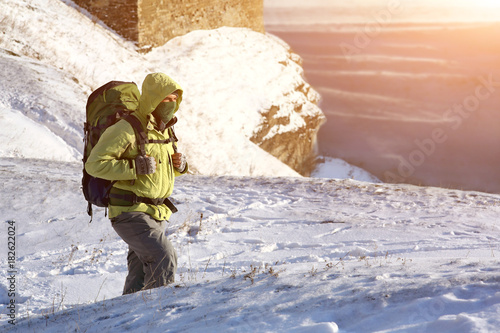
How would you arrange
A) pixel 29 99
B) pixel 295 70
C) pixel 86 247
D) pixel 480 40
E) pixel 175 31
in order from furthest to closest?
pixel 480 40 → pixel 295 70 → pixel 175 31 → pixel 29 99 → pixel 86 247

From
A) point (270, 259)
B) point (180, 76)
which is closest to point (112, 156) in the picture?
point (270, 259)

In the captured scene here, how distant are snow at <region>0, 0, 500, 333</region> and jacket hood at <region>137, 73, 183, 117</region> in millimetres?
1576

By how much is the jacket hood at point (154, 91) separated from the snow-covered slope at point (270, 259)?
1.58m

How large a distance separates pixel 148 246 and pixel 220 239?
10.2 feet

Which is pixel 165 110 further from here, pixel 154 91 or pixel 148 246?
→ pixel 148 246

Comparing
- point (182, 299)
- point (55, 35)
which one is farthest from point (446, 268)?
point (55, 35)

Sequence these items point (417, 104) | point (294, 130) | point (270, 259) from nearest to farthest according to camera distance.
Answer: point (270, 259), point (294, 130), point (417, 104)

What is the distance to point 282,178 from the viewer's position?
37.7 ft

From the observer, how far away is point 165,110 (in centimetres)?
435

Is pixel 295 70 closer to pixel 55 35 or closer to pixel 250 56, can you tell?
pixel 250 56

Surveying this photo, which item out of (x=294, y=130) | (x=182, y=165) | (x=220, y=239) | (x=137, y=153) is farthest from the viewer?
(x=294, y=130)

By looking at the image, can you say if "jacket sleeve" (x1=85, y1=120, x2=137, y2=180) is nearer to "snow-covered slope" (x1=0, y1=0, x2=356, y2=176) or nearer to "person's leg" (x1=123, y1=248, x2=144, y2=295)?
"person's leg" (x1=123, y1=248, x2=144, y2=295)

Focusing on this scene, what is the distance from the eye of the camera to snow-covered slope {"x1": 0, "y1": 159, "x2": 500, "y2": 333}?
11.8 feet

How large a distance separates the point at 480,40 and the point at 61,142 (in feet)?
126
